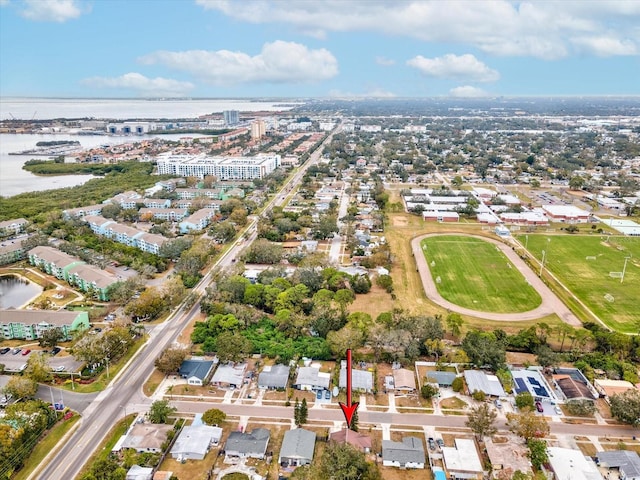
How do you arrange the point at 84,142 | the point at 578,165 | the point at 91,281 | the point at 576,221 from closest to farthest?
the point at 91,281
the point at 576,221
the point at 578,165
the point at 84,142

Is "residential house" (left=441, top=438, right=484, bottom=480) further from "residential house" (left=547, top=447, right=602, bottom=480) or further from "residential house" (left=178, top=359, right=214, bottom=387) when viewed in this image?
"residential house" (left=178, top=359, right=214, bottom=387)

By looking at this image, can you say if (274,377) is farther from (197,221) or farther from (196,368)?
(197,221)

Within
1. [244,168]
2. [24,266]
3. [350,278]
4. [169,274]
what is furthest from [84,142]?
[350,278]

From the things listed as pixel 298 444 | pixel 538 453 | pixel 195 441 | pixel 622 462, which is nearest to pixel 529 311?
pixel 622 462

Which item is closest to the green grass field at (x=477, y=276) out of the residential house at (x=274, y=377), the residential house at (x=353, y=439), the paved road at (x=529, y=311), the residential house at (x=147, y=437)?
the paved road at (x=529, y=311)

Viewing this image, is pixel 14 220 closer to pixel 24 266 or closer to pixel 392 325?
pixel 24 266
